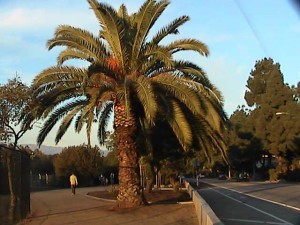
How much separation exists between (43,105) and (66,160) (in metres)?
39.9

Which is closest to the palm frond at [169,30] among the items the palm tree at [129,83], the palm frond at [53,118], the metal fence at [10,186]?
the palm tree at [129,83]

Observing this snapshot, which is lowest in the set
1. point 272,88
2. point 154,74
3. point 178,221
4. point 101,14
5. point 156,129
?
point 178,221

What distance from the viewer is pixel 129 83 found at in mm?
18938

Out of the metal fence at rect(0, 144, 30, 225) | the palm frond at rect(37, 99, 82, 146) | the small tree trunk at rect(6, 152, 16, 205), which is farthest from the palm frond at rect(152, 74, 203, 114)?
the small tree trunk at rect(6, 152, 16, 205)

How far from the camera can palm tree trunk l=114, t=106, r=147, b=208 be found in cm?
2020

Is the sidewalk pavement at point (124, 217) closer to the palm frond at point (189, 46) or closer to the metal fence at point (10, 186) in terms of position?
the metal fence at point (10, 186)

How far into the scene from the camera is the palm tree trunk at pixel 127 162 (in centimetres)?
2020

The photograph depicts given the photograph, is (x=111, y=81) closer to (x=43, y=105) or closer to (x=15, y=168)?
(x=43, y=105)

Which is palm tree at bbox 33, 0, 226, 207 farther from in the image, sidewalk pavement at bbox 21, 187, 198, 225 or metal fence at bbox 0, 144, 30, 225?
metal fence at bbox 0, 144, 30, 225

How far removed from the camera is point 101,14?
736 inches

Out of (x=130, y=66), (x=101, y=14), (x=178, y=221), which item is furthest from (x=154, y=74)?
(x=178, y=221)

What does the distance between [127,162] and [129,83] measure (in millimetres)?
3324

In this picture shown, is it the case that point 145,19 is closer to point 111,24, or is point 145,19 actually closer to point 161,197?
point 111,24

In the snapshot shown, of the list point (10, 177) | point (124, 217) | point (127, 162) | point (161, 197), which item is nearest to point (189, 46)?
point (127, 162)
